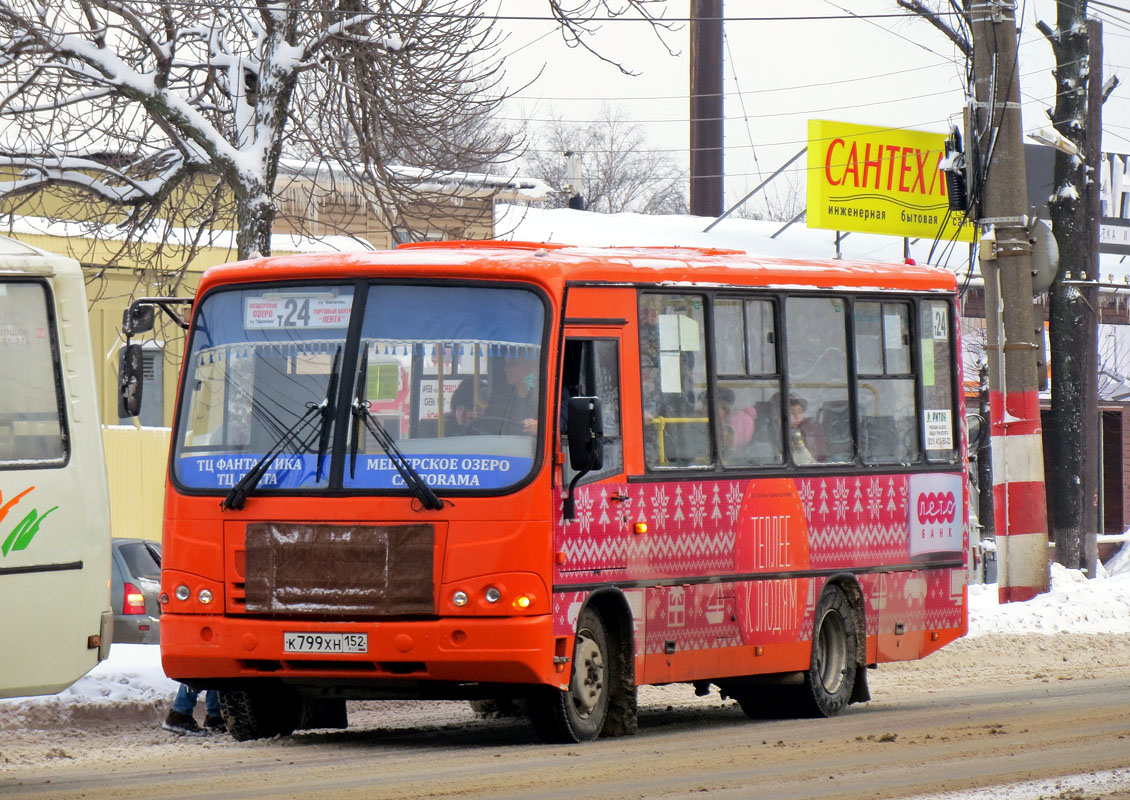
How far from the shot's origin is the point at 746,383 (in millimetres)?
12438

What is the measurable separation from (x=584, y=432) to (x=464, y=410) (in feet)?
2.24

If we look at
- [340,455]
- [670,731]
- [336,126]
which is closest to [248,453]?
[340,455]

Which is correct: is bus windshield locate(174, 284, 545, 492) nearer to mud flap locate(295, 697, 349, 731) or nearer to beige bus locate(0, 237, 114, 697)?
beige bus locate(0, 237, 114, 697)

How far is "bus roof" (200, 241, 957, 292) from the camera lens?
35.7 feet

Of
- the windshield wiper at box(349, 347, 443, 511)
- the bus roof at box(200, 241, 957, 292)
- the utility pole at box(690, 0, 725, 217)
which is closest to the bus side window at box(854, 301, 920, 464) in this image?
the bus roof at box(200, 241, 957, 292)

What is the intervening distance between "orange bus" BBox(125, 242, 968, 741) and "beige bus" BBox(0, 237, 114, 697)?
1.18m

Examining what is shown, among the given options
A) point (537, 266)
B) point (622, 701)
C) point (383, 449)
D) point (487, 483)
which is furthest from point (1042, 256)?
point (383, 449)

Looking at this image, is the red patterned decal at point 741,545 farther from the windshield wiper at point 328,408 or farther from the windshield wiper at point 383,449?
the windshield wiper at point 328,408

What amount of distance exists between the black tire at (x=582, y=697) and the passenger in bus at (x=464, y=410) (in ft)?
4.12

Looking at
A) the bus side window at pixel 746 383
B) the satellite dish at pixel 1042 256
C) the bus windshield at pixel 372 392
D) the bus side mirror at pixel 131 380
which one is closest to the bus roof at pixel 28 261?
the bus side mirror at pixel 131 380

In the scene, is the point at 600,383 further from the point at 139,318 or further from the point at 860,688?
the point at 860,688

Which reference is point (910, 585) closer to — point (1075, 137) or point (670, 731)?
point (670, 731)

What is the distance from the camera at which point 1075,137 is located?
22047 millimetres

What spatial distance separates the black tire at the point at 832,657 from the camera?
1310 centimetres
